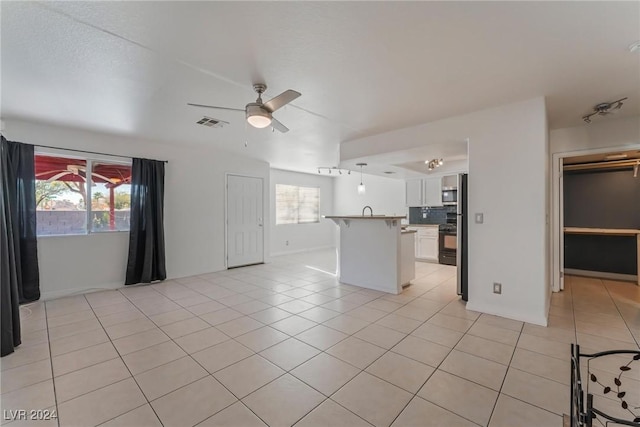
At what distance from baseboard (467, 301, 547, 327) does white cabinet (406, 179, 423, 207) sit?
3.96 metres

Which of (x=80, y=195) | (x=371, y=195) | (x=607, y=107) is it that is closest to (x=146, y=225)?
(x=80, y=195)

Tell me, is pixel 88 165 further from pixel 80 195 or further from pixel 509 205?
pixel 509 205

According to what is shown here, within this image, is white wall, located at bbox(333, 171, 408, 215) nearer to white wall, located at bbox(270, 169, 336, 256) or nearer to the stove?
white wall, located at bbox(270, 169, 336, 256)

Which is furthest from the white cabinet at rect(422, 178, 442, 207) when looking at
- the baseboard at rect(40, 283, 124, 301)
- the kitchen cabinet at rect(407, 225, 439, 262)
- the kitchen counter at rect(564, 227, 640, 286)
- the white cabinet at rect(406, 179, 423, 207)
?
the baseboard at rect(40, 283, 124, 301)

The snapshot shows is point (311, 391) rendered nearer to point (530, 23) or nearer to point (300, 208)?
point (530, 23)

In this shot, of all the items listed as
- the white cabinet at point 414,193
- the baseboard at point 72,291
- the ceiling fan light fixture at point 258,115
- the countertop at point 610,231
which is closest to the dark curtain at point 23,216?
the baseboard at point 72,291

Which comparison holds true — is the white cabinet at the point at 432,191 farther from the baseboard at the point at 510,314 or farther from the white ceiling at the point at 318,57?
the baseboard at the point at 510,314

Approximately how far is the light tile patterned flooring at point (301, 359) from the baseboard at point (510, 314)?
107 millimetres

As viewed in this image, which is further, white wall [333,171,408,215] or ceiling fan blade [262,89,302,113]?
white wall [333,171,408,215]

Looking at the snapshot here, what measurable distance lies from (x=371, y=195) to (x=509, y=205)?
17.6 feet

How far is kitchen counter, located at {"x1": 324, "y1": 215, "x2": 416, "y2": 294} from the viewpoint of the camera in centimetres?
428

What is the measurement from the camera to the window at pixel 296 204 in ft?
26.8

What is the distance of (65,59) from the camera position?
7.39ft

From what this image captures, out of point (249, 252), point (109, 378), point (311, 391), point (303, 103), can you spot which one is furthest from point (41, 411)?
point (249, 252)
